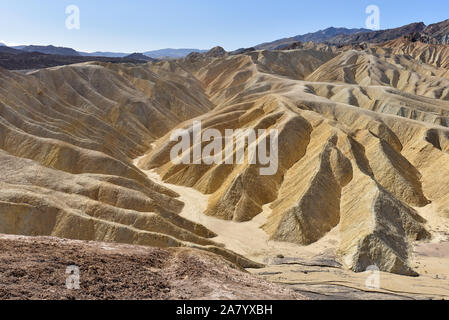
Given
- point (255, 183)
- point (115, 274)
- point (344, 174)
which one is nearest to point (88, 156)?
point (255, 183)

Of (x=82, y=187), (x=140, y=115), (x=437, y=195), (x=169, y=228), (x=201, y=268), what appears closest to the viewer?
(x=201, y=268)

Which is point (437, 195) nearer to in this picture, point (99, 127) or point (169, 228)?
point (169, 228)

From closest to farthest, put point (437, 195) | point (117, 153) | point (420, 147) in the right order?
point (437, 195), point (420, 147), point (117, 153)

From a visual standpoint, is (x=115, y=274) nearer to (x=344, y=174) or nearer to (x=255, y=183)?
(x=255, y=183)

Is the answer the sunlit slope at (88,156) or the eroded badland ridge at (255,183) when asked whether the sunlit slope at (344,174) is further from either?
the sunlit slope at (88,156)

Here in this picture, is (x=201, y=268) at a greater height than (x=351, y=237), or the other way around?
(x=201, y=268)

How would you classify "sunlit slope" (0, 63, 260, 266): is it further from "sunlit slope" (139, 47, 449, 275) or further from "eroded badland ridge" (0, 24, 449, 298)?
"sunlit slope" (139, 47, 449, 275)
